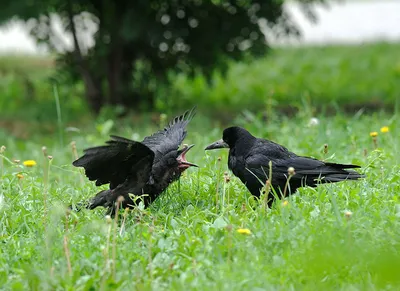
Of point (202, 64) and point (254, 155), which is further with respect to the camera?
point (202, 64)

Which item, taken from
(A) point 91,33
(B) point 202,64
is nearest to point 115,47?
(A) point 91,33

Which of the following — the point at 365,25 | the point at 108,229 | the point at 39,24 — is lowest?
the point at 365,25

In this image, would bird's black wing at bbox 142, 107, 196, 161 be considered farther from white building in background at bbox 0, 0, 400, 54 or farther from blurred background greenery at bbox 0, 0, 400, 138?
white building in background at bbox 0, 0, 400, 54

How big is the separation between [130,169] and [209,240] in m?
1.08

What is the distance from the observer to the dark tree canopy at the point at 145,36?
10.0m

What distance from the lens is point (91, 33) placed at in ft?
35.1

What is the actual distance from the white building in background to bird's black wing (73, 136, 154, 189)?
10.3 m

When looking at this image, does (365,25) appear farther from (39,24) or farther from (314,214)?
(314,214)

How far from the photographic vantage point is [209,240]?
451cm

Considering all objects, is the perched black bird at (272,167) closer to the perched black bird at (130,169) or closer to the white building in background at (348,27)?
the perched black bird at (130,169)

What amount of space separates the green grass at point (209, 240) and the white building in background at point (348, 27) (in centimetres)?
998

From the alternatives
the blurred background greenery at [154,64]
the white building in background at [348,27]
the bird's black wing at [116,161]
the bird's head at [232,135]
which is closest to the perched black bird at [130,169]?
the bird's black wing at [116,161]

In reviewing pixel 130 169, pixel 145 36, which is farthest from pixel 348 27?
pixel 130 169

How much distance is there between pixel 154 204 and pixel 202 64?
520 cm
